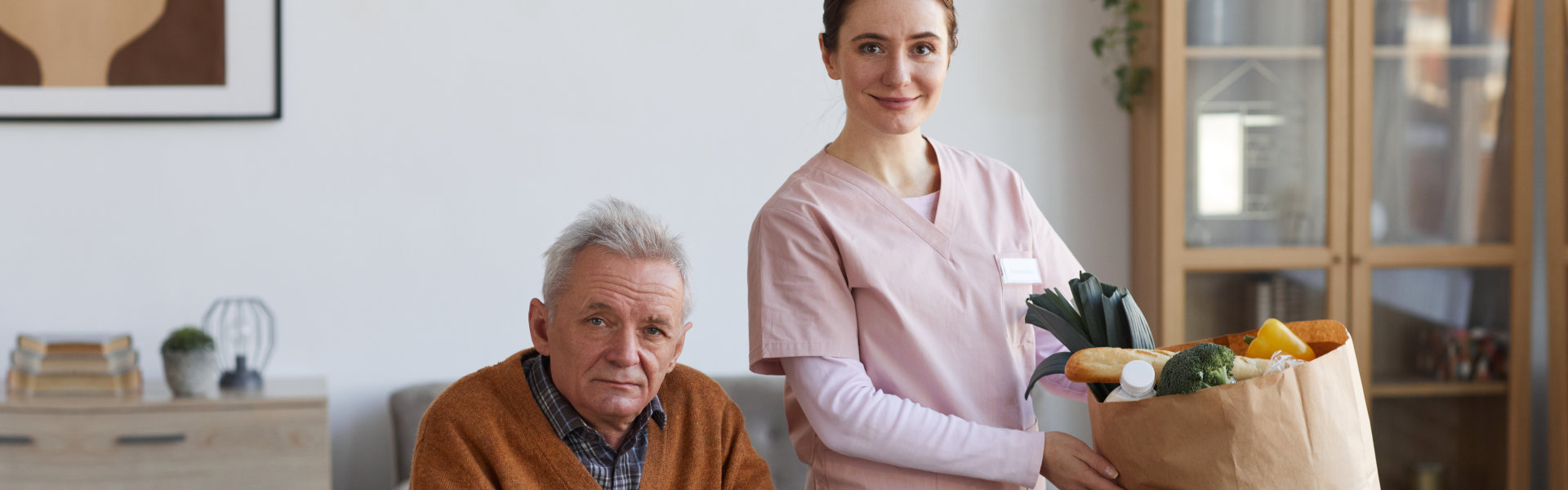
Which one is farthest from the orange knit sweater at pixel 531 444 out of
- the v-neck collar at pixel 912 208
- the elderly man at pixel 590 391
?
the v-neck collar at pixel 912 208

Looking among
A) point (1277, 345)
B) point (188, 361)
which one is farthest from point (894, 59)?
point (188, 361)

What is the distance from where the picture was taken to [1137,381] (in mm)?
1132

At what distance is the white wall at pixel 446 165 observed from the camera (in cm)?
292

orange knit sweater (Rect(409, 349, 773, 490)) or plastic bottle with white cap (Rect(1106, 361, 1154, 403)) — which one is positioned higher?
plastic bottle with white cap (Rect(1106, 361, 1154, 403))

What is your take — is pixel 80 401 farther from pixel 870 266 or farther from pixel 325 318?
pixel 870 266

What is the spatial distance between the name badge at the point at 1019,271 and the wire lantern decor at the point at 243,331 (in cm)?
220

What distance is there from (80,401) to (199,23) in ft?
3.22

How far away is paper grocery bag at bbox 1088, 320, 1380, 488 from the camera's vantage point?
1.10 meters

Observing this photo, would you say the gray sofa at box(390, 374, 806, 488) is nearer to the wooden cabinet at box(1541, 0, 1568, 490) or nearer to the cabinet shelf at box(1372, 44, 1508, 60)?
the cabinet shelf at box(1372, 44, 1508, 60)

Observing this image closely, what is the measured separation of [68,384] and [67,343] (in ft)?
0.32

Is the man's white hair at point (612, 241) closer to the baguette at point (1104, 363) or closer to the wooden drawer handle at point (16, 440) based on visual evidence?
the baguette at point (1104, 363)

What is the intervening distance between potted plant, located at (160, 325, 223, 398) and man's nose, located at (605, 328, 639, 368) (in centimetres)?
181

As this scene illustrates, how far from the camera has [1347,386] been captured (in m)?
1.14

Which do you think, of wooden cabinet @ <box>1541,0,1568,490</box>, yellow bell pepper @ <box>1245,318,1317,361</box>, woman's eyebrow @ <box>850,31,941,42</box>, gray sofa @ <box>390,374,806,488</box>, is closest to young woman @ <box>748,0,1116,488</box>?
woman's eyebrow @ <box>850,31,941,42</box>
